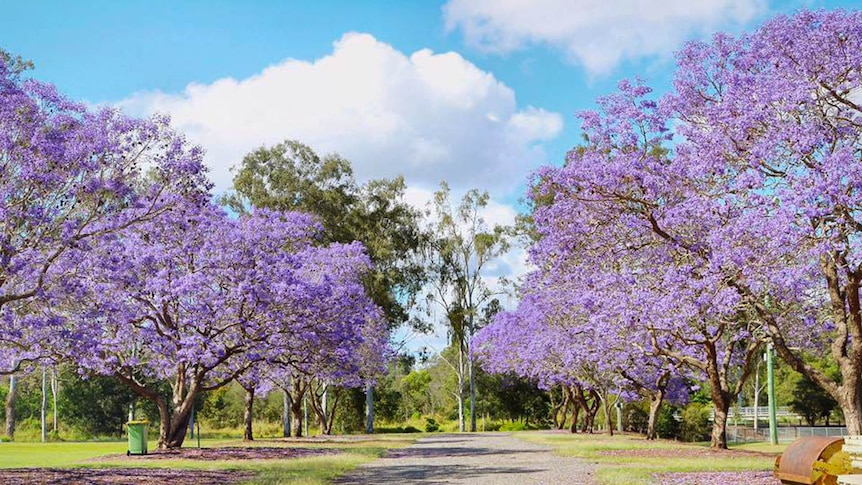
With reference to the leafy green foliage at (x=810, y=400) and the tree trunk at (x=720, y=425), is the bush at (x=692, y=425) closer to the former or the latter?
the leafy green foliage at (x=810, y=400)

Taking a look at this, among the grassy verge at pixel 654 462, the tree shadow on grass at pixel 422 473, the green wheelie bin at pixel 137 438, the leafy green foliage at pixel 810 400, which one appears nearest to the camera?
the grassy verge at pixel 654 462

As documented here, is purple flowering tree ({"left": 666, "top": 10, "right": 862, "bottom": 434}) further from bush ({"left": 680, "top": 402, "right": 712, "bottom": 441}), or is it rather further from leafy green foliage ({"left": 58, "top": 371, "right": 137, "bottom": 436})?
leafy green foliage ({"left": 58, "top": 371, "right": 137, "bottom": 436})

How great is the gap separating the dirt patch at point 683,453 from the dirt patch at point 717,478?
5501mm

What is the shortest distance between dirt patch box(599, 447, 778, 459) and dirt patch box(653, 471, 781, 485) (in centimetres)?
550

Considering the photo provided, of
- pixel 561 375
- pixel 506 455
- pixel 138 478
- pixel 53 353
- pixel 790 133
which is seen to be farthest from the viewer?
pixel 561 375

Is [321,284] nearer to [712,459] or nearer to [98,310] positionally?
[98,310]

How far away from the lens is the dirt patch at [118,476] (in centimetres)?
1582

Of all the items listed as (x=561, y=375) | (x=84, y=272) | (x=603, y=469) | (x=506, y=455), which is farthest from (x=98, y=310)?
(x=561, y=375)

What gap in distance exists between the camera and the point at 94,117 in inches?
653

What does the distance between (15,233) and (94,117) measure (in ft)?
9.34

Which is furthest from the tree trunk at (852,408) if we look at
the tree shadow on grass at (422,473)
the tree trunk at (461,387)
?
the tree trunk at (461,387)

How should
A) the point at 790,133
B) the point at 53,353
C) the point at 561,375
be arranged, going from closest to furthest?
the point at 790,133 → the point at 53,353 → the point at 561,375

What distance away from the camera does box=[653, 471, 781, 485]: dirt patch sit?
14.8 m

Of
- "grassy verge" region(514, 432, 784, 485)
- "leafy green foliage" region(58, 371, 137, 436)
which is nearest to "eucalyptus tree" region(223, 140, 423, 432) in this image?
"leafy green foliage" region(58, 371, 137, 436)
